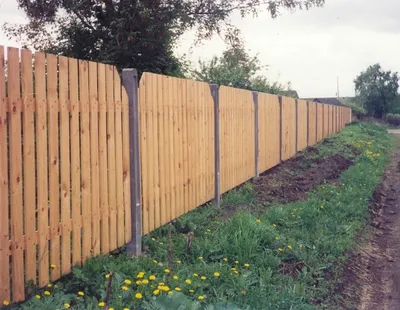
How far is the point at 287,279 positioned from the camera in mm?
5082

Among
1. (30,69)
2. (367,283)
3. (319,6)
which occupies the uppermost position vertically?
(319,6)

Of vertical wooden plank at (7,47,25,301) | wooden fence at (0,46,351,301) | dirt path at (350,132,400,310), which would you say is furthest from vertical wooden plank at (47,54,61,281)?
dirt path at (350,132,400,310)

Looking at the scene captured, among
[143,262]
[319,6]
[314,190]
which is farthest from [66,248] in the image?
[319,6]

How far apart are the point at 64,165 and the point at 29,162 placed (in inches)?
17.5

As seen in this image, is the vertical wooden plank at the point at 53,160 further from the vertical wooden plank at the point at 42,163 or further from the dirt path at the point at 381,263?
the dirt path at the point at 381,263

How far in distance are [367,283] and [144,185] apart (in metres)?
2.57

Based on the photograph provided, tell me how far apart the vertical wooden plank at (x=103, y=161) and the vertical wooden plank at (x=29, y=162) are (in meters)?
0.97

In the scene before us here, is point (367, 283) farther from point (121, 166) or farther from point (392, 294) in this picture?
point (121, 166)

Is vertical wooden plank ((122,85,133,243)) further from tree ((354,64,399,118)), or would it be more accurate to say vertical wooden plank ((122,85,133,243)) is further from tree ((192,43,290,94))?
tree ((354,64,399,118))

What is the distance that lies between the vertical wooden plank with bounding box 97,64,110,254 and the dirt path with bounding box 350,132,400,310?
245cm

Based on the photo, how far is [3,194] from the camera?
12.2ft

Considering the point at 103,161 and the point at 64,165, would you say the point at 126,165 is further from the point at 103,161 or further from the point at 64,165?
the point at 64,165

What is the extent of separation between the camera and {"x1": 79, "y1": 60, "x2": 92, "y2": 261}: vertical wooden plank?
4629 millimetres

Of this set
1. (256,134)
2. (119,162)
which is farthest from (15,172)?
(256,134)
